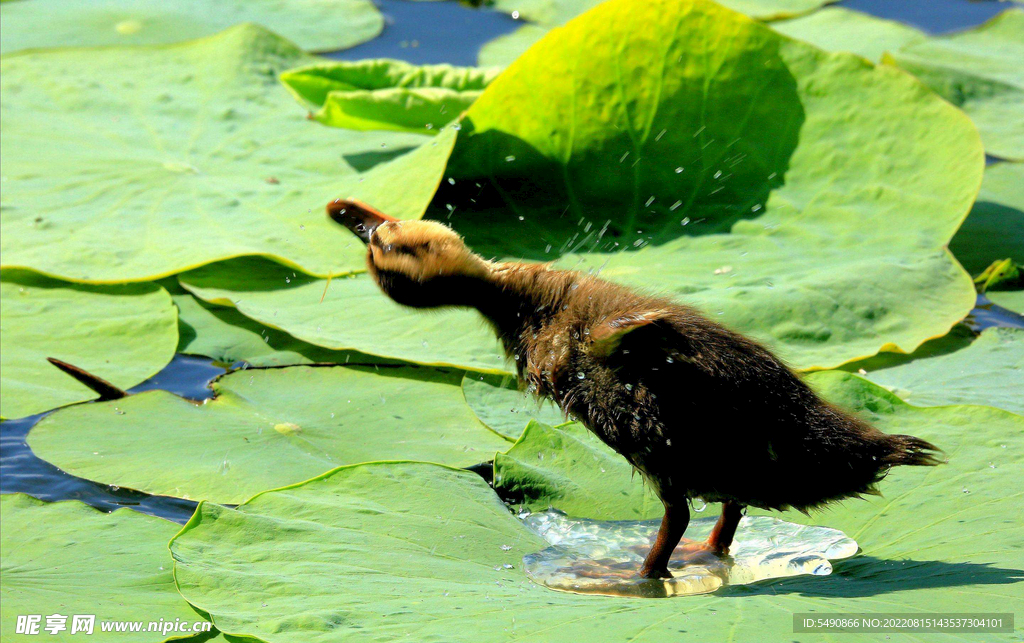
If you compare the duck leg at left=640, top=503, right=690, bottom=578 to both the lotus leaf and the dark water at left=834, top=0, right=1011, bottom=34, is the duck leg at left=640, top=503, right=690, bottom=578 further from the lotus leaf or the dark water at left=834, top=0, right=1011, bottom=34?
the dark water at left=834, top=0, right=1011, bottom=34

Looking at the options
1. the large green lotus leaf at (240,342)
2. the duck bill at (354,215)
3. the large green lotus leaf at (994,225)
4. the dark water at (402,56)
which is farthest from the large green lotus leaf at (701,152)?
the duck bill at (354,215)

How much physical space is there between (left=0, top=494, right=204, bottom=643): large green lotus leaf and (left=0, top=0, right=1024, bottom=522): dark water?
17 cm

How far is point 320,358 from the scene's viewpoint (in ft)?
13.4

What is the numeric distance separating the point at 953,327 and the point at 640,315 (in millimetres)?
2354

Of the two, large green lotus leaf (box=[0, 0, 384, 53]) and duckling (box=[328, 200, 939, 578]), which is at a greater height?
duckling (box=[328, 200, 939, 578])

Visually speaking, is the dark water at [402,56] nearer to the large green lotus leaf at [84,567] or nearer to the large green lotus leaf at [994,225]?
the large green lotus leaf at [84,567]

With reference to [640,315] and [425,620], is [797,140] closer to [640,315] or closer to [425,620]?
[640,315]

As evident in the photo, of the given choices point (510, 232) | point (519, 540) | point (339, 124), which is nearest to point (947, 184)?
point (510, 232)

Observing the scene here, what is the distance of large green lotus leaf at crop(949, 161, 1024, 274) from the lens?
15.7 feet

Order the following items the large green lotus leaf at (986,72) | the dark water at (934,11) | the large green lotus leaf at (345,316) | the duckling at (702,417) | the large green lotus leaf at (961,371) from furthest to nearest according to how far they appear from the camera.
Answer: the dark water at (934,11) < the large green lotus leaf at (986,72) < the large green lotus leaf at (345,316) < the large green lotus leaf at (961,371) < the duckling at (702,417)

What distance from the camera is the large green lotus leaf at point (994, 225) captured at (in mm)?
4773

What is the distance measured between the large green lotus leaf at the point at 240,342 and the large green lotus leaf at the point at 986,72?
160 inches

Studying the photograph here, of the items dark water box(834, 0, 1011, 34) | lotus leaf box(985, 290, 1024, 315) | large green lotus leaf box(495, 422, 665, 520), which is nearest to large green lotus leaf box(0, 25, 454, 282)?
large green lotus leaf box(495, 422, 665, 520)

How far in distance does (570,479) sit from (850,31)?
5504mm
